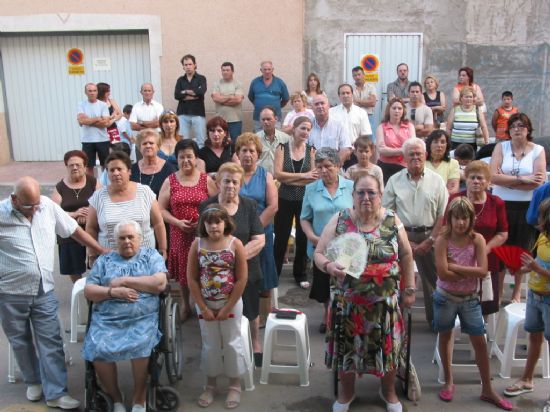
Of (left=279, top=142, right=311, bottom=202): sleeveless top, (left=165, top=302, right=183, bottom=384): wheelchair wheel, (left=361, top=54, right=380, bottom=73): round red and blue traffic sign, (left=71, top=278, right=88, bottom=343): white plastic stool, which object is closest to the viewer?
(left=165, top=302, right=183, bottom=384): wheelchair wheel

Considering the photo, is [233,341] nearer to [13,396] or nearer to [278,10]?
[13,396]

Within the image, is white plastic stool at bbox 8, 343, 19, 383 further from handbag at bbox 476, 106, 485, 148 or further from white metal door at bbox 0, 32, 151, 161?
white metal door at bbox 0, 32, 151, 161

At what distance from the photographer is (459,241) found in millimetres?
4102

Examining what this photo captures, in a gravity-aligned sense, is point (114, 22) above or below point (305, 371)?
above

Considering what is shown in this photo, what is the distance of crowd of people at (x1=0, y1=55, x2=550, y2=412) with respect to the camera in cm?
389

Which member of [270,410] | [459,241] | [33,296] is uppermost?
[459,241]

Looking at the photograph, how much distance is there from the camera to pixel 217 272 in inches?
161

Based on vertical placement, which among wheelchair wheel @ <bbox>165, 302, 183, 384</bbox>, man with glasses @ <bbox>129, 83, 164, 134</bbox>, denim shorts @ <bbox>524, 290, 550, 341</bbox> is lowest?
wheelchair wheel @ <bbox>165, 302, 183, 384</bbox>

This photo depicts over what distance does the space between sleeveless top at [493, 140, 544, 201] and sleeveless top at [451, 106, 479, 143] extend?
2.48m

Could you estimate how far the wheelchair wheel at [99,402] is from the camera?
391 centimetres

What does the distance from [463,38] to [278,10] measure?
3.38 meters

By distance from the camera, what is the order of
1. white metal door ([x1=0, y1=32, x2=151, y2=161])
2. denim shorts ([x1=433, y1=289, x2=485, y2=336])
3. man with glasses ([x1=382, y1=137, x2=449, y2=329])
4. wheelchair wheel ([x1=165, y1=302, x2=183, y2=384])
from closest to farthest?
denim shorts ([x1=433, y1=289, x2=485, y2=336]) → wheelchair wheel ([x1=165, y1=302, x2=183, y2=384]) → man with glasses ([x1=382, y1=137, x2=449, y2=329]) → white metal door ([x1=0, y1=32, x2=151, y2=161])

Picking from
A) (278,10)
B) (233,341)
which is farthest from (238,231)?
(278,10)

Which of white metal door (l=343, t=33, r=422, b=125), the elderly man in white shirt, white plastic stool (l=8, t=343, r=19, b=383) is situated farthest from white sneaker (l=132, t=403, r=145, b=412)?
white metal door (l=343, t=33, r=422, b=125)
